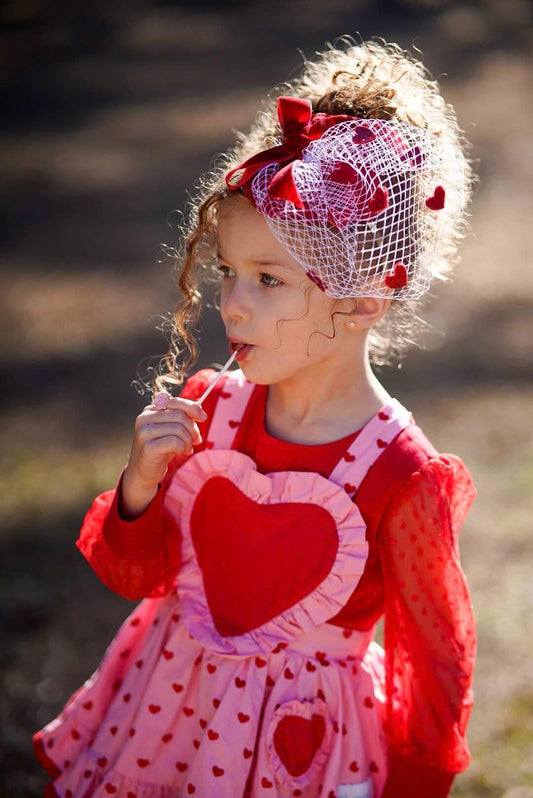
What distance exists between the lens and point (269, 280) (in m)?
1.63

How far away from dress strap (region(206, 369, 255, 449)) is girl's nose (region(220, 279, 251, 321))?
25 cm

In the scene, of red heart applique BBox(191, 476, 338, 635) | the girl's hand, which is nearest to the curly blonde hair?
the girl's hand

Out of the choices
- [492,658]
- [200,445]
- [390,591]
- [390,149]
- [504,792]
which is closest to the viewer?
[390,149]

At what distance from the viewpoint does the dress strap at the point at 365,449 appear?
168 cm

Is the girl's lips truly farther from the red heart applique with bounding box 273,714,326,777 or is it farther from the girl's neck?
the red heart applique with bounding box 273,714,326,777

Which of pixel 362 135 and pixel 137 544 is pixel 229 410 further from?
pixel 362 135

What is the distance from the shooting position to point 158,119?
292 inches

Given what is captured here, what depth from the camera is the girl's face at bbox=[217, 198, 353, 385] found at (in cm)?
160

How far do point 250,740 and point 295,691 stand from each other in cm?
11

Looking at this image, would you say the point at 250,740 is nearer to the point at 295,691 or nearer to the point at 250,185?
the point at 295,691

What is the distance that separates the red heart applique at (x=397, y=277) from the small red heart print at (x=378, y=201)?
10 cm

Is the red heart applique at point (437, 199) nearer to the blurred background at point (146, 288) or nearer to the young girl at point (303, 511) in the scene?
the young girl at point (303, 511)

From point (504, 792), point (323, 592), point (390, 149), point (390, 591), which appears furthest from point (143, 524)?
point (504, 792)

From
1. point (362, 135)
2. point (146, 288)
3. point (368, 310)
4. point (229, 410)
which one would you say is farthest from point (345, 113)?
point (146, 288)
